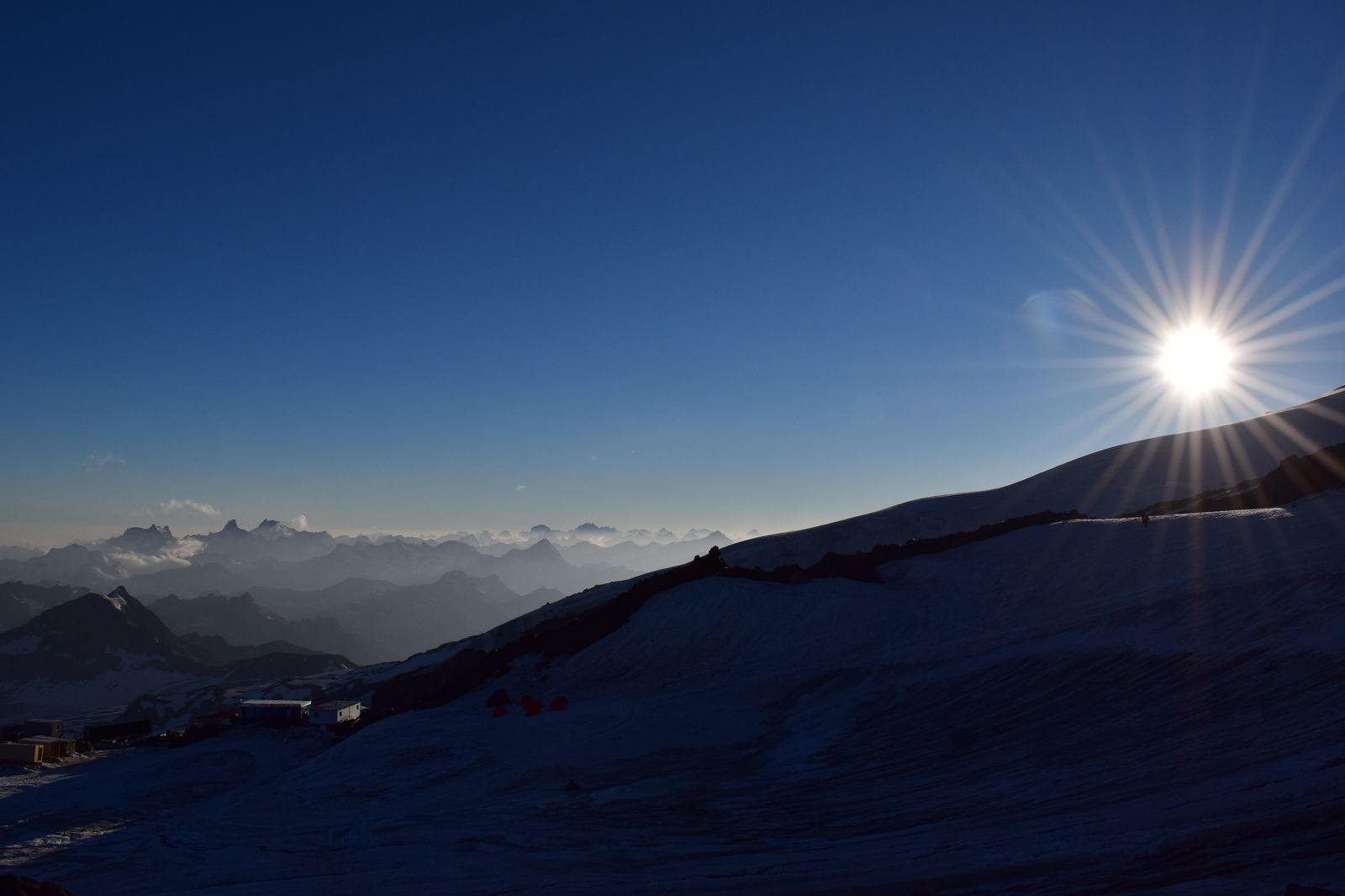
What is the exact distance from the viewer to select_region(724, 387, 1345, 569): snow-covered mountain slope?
77.6 metres

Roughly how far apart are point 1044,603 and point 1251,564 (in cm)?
662

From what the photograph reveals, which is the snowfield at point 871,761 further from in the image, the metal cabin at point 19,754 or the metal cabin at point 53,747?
the metal cabin at point 53,747

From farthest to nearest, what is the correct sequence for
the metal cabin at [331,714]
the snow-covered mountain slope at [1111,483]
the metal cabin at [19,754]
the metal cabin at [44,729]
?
the snow-covered mountain slope at [1111,483]
the metal cabin at [44,729]
the metal cabin at [331,714]
the metal cabin at [19,754]

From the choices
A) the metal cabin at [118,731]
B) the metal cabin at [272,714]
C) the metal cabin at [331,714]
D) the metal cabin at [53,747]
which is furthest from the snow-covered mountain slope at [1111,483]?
the metal cabin at [53,747]

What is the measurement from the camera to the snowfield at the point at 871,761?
1220 cm

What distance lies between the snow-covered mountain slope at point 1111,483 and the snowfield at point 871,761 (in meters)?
53.0

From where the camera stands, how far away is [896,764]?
1973 cm

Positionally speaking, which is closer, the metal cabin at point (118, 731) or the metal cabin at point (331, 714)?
the metal cabin at point (331, 714)

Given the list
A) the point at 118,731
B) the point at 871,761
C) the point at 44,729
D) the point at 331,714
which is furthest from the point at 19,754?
the point at 871,761

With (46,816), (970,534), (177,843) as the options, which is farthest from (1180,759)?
(46,816)

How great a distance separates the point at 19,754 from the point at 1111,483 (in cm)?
9102

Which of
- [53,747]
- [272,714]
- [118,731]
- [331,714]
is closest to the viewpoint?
[53,747]

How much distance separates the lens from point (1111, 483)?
84625 mm

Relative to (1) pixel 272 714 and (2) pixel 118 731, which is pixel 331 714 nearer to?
(1) pixel 272 714
